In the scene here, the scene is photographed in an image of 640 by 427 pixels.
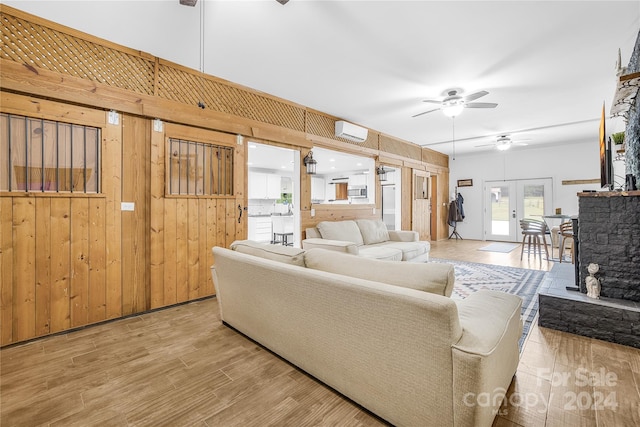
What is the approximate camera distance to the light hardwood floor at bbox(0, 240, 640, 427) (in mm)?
1539

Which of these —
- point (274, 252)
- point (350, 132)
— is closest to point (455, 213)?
point (350, 132)

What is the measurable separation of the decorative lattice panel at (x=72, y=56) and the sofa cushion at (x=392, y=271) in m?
2.77

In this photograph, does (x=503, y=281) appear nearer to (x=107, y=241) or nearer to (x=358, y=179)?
(x=107, y=241)

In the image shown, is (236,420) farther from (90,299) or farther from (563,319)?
(563,319)

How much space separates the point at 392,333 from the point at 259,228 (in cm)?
695

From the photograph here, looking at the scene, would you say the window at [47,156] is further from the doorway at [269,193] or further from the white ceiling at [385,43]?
the doorway at [269,193]

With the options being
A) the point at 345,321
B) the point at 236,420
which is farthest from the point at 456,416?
the point at 236,420

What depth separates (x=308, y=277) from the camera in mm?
1698

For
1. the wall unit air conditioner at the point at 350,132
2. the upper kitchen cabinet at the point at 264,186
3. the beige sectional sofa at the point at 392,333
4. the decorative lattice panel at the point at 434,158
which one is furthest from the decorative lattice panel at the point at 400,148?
the beige sectional sofa at the point at 392,333

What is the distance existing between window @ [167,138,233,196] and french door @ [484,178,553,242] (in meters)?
8.12

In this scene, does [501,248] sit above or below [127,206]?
below

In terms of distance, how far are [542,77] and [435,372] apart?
4.19m

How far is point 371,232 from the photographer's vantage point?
510 cm

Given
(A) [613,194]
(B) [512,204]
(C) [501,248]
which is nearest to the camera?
(A) [613,194]
